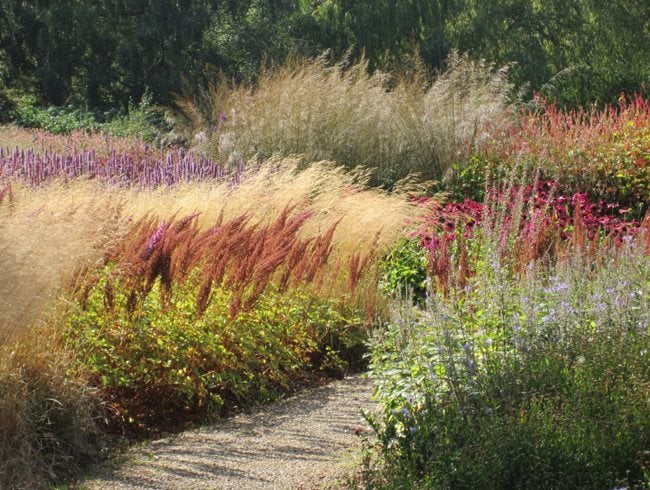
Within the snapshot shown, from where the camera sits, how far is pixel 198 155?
530 inches

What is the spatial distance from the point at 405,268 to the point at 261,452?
3533 millimetres

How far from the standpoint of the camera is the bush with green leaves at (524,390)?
12.3 feet

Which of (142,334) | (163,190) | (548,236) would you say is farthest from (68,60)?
(142,334)

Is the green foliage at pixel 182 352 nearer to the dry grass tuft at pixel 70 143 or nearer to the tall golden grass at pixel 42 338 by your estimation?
the tall golden grass at pixel 42 338

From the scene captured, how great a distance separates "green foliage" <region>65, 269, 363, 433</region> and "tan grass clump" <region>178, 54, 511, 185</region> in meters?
6.02

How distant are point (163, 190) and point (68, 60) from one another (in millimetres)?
20848

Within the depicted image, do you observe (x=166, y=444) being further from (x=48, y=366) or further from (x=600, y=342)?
(x=600, y=342)

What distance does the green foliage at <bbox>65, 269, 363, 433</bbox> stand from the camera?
5.20 m

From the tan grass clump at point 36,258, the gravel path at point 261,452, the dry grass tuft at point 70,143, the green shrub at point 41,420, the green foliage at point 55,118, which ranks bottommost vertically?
the green foliage at point 55,118

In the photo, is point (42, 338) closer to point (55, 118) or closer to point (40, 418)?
point (40, 418)

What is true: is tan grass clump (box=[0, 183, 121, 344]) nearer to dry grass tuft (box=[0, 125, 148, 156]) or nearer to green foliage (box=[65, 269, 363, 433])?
green foliage (box=[65, 269, 363, 433])

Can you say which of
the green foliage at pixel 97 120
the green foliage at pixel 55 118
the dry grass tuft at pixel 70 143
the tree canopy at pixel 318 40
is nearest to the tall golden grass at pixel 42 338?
the dry grass tuft at pixel 70 143

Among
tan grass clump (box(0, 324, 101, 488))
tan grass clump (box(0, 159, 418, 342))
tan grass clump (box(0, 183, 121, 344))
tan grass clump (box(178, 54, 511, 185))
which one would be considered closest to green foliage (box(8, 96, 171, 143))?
tan grass clump (box(178, 54, 511, 185))

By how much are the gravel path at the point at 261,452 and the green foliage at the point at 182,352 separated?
0.21 m
